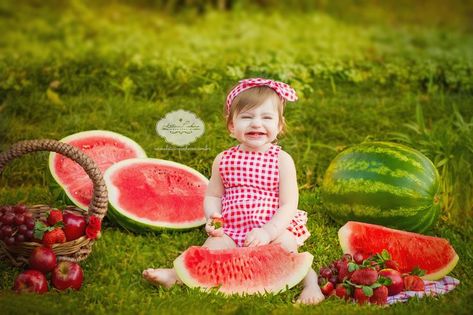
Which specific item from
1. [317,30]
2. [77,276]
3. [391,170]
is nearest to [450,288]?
[391,170]

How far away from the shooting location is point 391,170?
4074mm

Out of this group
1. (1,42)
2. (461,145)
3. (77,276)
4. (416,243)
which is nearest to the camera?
(77,276)

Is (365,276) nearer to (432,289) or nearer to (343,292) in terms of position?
(343,292)

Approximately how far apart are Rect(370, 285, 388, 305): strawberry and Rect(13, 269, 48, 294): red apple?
1.65 meters

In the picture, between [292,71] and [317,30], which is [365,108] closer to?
[292,71]

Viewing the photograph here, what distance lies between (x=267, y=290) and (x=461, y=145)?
2.33 m

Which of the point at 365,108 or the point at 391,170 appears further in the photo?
the point at 365,108

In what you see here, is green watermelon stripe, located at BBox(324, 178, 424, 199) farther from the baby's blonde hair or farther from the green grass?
the baby's blonde hair

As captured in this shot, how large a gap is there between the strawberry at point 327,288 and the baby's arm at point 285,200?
1.32 feet

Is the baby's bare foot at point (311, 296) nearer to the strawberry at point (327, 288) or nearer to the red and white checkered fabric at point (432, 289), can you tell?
the strawberry at point (327, 288)

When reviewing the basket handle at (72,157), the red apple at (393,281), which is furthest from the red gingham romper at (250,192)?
the basket handle at (72,157)

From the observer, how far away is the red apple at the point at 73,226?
343 cm

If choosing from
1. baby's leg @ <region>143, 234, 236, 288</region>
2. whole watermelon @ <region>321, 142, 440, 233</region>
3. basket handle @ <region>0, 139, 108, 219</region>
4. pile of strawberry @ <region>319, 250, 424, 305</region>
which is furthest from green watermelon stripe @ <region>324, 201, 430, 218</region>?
basket handle @ <region>0, 139, 108, 219</region>

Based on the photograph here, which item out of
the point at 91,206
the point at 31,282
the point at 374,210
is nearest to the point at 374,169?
the point at 374,210
